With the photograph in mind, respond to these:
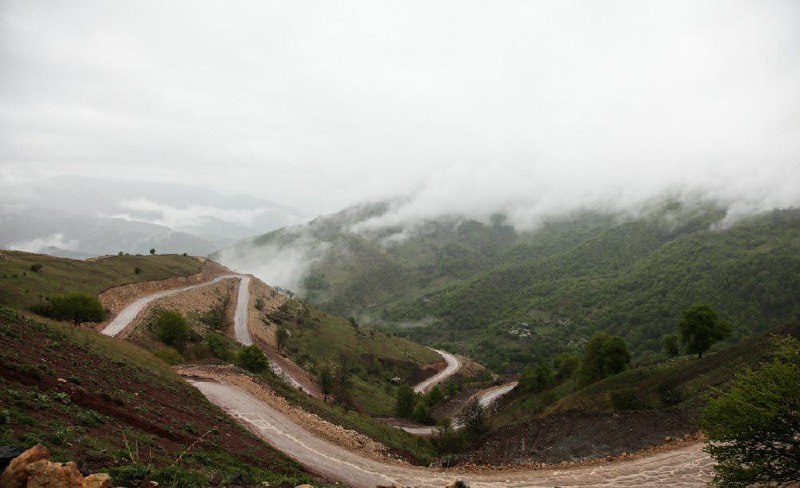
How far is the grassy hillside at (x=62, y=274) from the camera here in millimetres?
54562

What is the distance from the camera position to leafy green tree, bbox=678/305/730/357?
6669 centimetres

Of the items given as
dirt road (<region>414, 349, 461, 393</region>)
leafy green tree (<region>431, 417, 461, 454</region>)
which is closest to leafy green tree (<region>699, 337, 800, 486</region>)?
leafy green tree (<region>431, 417, 461, 454</region>)

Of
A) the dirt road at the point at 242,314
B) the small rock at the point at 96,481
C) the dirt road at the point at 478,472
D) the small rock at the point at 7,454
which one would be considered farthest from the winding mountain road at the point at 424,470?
the dirt road at the point at 242,314

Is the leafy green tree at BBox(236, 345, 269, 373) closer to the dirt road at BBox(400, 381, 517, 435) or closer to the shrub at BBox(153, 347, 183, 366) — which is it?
the shrub at BBox(153, 347, 183, 366)

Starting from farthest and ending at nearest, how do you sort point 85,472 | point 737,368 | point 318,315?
point 318,315
point 737,368
point 85,472

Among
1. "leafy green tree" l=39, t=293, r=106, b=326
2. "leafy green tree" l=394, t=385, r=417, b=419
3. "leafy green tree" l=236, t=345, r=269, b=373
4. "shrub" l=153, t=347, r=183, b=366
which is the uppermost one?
"leafy green tree" l=39, t=293, r=106, b=326

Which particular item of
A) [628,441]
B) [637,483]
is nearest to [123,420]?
[637,483]

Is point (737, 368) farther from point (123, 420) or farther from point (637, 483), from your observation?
point (123, 420)

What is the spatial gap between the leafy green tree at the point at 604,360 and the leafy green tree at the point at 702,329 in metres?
10.6

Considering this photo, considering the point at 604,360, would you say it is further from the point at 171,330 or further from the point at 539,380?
the point at 171,330

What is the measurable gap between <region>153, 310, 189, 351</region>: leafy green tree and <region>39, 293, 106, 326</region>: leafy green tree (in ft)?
28.1

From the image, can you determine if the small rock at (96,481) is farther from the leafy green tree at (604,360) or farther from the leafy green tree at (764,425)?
the leafy green tree at (604,360)

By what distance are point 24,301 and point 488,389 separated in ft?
360

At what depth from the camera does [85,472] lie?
13.3 m
